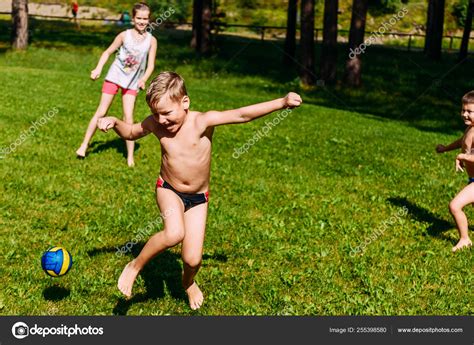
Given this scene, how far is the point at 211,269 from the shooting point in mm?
6258

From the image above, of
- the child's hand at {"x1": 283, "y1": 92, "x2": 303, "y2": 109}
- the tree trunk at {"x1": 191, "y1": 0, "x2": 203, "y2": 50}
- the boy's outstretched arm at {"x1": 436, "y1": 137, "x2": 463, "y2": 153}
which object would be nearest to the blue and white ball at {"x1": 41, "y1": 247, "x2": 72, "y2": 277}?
the child's hand at {"x1": 283, "y1": 92, "x2": 303, "y2": 109}

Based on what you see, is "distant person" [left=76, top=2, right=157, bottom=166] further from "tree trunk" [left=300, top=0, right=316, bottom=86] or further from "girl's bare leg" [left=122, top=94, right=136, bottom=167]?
"tree trunk" [left=300, top=0, right=316, bottom=86]

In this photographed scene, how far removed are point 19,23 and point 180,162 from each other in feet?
85.7

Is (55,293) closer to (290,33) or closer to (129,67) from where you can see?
(129,67)

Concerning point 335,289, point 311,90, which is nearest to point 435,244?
point 335,289

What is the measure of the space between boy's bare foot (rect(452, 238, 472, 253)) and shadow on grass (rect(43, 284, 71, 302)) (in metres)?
4.54

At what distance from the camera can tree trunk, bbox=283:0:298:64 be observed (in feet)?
93.9

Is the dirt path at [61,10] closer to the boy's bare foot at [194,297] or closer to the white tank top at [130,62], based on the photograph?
the white tank top at [130,62]

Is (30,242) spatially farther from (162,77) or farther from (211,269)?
(162,77)

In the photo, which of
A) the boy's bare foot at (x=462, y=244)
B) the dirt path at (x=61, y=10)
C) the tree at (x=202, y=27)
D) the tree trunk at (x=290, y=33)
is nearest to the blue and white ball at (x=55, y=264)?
the boy's bare foot at (x=462, y=244)

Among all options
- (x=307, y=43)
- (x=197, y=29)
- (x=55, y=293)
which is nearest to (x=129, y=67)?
(x=55, y=293)

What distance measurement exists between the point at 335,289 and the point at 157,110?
2.55m

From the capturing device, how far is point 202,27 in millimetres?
30547

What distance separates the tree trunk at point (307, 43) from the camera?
2345 centimetres
